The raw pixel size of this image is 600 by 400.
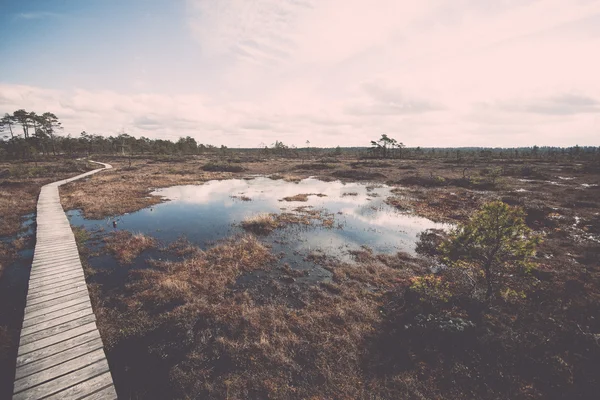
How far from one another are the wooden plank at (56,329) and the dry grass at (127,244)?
6.02 m

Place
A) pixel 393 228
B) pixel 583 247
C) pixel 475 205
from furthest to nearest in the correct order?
pixel 475 205
pixel 393 228
pixel 583 247

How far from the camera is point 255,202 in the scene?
30.0 m

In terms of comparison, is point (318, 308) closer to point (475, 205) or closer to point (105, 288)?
point (105, 288)

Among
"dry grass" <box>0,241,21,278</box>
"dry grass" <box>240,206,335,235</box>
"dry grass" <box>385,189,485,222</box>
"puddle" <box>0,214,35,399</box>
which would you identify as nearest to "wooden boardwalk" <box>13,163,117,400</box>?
"puddle" <box>0,214,35,399</box>

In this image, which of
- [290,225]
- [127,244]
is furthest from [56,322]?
[290,225]

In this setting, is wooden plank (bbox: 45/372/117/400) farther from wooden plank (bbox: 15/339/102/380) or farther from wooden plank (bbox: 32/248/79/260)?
wooden plank (bbox: 32/248/79/260)

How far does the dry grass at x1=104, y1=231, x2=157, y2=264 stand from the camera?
14.9m

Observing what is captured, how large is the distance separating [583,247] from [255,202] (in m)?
27.7

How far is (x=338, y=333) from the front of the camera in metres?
9.10

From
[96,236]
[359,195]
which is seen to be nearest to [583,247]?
[359,195]

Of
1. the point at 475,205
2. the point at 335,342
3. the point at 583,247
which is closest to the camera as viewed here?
the point at 335,342

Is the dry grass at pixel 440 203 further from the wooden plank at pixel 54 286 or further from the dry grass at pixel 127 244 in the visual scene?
the wooden plank at pixel 54 286

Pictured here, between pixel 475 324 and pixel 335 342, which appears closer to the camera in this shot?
pixel 335 342


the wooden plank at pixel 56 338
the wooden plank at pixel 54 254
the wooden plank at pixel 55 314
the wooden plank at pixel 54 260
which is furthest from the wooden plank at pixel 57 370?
the wooden plank at pixel 54 254
